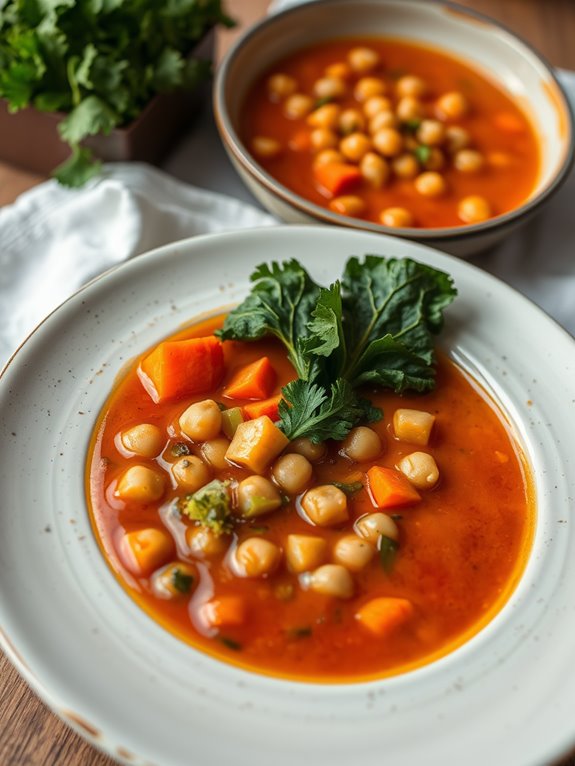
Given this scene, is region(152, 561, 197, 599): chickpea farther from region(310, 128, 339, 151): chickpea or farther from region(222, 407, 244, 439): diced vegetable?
region(310, 128, 339, 151): chickpea

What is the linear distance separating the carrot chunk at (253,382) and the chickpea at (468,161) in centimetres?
169

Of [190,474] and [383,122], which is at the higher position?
[383,122]

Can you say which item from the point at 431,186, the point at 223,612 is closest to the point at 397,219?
the point at 431,186

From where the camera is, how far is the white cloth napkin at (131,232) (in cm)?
355

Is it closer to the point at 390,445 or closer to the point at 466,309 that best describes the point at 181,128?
the point at 466,309

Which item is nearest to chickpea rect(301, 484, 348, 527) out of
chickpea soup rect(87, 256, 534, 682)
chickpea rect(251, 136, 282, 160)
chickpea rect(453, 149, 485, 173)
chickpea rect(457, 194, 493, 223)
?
chickpea soup rect(87, 256, 534, 682)

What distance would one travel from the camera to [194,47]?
13.7ft

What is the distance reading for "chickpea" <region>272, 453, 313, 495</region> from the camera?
9.07 ft

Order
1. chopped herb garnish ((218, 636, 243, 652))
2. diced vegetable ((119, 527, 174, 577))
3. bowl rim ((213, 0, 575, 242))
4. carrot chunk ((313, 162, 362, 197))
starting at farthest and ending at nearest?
carrot chunk ((313, 162, 362, 197)) → bowl rim ((213, 0, 575, 242)) → diced vegetable ((119, 527, 174, 577)) → chopped herb garnish ((218, 636, 243, 652))

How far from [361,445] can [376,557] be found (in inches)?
15.1

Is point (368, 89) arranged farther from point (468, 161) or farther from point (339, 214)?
point (339, 214)

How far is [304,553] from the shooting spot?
2602 mm

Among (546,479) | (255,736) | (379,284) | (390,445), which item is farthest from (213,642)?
(379,284)

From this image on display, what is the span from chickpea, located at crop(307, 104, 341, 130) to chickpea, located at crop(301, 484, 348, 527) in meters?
2.14
